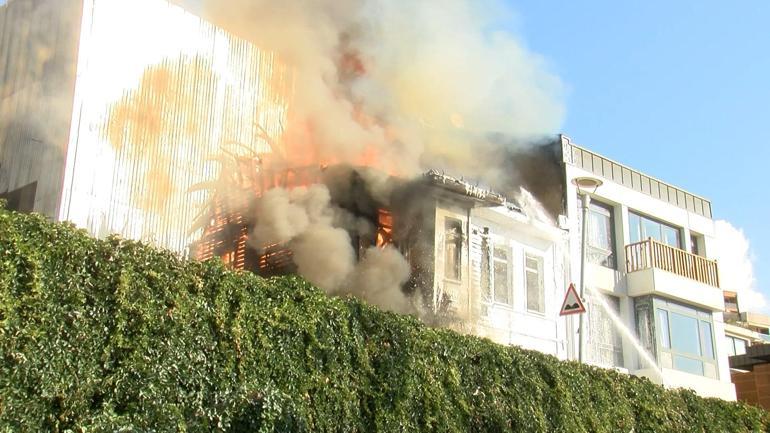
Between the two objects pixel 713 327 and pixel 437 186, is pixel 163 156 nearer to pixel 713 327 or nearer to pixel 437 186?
pixel 437 186

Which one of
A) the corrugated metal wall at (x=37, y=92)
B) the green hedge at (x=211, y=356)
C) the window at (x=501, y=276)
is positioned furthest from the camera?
the window at (x=501, y=276)

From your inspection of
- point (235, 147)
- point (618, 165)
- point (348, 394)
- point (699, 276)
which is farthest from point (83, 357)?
point (699, 276)

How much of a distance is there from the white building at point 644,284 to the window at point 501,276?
2.70m

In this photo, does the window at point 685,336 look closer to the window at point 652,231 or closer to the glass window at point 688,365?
the glass window at point 688,365

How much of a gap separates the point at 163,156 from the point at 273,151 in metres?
2.99

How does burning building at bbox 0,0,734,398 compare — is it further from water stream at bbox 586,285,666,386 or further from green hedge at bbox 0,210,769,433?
green hedge at bbox 0,210,769,433

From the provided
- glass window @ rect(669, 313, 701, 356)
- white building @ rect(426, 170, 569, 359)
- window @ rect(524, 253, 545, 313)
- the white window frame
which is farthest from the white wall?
the white window frame

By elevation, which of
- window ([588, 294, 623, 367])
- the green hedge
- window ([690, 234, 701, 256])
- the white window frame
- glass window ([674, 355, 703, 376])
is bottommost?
the green hedge

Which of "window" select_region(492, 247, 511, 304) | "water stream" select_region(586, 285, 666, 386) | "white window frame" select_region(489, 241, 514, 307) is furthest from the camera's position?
"water stream" select_region(586, 285, 666, 386)

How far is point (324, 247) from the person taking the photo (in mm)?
17109

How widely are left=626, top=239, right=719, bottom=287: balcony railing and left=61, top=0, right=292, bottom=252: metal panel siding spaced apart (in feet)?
39.4

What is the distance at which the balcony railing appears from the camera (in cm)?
2425

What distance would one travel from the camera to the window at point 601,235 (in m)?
23.9

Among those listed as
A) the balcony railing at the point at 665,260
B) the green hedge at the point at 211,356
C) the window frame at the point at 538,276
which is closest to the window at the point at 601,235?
the balcony railing at the point at 665,260
